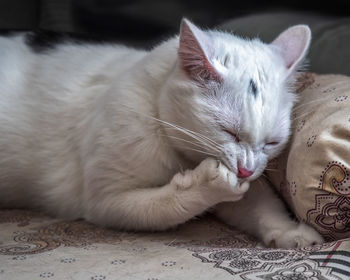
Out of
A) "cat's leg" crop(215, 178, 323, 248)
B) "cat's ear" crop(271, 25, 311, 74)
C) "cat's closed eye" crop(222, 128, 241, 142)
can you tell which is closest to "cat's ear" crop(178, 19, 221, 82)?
"cat's closed eye" crop(222, 128, 241, 142)

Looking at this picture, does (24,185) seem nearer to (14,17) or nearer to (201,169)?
(201,169)

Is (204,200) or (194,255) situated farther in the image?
(204,200)

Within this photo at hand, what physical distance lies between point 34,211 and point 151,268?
27.4 inches

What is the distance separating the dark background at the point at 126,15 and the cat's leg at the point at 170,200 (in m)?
1.02

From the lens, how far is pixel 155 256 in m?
1.19

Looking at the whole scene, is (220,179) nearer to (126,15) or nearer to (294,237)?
(294,237)

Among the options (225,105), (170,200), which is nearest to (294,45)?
(225,105)

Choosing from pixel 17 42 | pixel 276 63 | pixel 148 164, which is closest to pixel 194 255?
pixel 148 164

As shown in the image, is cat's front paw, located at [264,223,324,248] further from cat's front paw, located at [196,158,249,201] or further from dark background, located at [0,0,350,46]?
dark background, located at [0,0,350,46]

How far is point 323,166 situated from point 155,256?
0.43m

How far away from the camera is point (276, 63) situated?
4.69 feet

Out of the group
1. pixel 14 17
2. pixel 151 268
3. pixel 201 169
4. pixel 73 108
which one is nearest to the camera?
pixel 151 268

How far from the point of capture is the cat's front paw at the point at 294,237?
4.13ft

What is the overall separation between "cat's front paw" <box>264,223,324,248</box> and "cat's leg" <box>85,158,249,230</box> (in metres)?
→ 0.15
